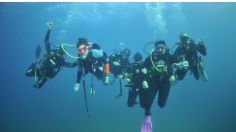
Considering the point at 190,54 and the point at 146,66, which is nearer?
the point at 146,66

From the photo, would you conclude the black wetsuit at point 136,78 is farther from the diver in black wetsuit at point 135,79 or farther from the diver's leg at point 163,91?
the diver's leg at point 163,91

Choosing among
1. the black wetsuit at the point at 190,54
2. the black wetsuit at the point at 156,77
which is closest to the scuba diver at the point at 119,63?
the black wetsuit at the point at 156,77

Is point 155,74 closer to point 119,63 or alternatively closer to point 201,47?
point 201,47

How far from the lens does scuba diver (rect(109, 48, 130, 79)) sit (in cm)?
866

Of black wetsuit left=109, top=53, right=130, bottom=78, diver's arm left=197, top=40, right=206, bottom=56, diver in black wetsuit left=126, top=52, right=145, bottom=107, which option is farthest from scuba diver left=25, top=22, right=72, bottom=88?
diver's arm left=197, top=40, right=206, bottom=56

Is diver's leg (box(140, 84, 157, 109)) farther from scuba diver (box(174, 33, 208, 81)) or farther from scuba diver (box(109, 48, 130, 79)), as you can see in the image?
scuba diver (box(109, 48, 130, 79))

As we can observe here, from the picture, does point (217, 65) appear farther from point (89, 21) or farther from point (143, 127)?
point (143, 127)

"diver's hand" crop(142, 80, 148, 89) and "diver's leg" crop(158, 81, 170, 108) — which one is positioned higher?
"diver's hand" crop(142, 80, 148, 89)

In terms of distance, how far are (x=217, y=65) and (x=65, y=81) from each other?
36.0 meters

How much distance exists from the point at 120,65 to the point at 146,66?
1458 mm

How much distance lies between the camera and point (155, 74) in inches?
293

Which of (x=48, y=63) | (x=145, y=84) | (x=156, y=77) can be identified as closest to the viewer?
(x=145, y=84)

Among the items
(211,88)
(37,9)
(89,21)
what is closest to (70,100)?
(211,88)

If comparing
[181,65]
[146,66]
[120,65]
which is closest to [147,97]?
[146,66]
